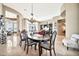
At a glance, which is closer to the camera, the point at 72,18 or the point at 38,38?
the point at 72,18

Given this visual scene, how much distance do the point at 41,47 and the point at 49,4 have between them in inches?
39.4

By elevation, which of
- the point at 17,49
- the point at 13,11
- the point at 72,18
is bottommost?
the point at 17,49

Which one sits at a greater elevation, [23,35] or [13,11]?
[13,11]

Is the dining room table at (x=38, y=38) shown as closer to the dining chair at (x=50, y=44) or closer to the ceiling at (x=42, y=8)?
the dining chair at (x=50, y=44)

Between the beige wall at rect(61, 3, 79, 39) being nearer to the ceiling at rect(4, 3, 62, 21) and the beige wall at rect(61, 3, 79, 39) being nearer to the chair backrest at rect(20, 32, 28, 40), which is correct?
the ceiling at rect(4, 3, 62, 21)

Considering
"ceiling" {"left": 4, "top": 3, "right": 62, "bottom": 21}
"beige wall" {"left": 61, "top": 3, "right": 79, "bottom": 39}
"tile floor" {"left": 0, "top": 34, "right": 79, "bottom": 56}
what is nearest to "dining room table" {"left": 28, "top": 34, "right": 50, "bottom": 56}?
"tile floor" {"left": 0, "top": 34, "right": 79, "bottom": 56}

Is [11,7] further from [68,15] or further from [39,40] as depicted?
[68,15]

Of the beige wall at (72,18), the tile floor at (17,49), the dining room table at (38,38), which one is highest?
the beige wall at (72,18)

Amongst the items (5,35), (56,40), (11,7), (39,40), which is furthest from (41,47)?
(11,7)

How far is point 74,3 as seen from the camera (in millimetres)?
2916

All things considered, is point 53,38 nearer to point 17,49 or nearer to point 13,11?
point 17,49

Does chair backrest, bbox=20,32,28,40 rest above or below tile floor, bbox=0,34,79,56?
above

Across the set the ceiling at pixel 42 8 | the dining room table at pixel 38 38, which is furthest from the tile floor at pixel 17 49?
the ceiling at pixel 42 8

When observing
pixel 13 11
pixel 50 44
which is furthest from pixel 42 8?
pixel 50 44
